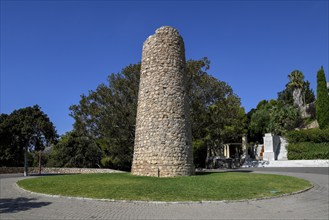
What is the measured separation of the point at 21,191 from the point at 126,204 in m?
5.37

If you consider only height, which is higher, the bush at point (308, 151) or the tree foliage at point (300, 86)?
the tree foliage at point (300, 86)

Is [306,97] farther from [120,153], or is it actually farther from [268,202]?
[268,202]

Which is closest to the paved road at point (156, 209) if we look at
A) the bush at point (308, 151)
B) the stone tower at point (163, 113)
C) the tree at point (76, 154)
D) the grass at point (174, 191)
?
the grass at point (174, 191)

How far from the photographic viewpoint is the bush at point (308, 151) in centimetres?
3256

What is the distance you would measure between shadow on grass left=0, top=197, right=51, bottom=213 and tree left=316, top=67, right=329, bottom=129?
39.3 m

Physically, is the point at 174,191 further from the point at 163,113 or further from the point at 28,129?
the point at 28,129

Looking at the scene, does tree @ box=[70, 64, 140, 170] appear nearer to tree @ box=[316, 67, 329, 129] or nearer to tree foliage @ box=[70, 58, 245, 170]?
tree foliage @ box=[70, 58, 245, 170]

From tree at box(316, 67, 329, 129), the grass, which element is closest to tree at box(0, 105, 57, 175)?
the grass

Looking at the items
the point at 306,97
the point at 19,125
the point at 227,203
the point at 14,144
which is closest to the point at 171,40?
the point at 227,203

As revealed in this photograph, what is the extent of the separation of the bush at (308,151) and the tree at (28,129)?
26.0 m

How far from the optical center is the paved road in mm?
8094

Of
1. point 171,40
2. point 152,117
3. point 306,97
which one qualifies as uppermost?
point 306,97

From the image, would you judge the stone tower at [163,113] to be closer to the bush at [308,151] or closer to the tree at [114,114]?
the tree at [114,114]

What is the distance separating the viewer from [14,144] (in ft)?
89.0
